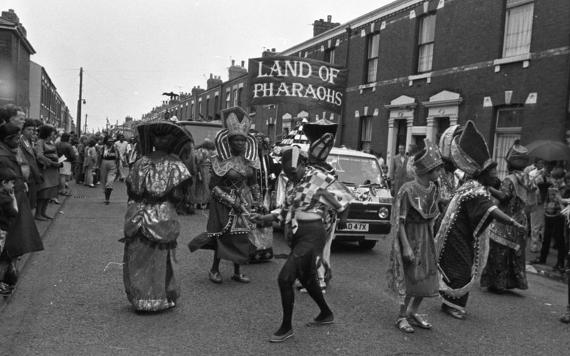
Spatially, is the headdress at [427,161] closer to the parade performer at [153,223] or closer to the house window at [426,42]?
the parade performer at [153,223]

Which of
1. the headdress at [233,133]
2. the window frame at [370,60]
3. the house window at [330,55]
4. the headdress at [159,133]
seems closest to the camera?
the headdress at [159,133]

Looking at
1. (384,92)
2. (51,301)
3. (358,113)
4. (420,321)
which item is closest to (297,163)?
(420,321)

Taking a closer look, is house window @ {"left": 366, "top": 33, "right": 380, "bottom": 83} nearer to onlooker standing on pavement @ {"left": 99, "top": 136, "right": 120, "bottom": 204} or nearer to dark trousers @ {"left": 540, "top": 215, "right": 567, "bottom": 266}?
onlooker standing on pavement @ {"left": 99, "top": 136, "right": 120, "bottom": 204}

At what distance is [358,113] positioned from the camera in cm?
2186

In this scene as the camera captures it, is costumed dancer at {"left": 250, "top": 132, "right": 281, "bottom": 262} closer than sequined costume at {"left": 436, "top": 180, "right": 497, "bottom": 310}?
No

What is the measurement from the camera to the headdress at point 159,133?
5.19 metres

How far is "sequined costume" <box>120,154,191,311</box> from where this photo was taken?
5.00 metres

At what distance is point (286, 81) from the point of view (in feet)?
40.6

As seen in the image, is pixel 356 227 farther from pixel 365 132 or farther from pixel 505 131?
pixel 365 132

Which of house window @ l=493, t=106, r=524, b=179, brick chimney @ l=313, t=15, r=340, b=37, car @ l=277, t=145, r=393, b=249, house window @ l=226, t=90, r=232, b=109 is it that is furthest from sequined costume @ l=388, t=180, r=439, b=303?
house window @ l=226, t=90, r=232, b=109

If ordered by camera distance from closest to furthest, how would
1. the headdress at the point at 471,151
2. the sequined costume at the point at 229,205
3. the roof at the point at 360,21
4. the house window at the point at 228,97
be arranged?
the headdress at the point at 471,151
the sequined costume at the point at 229,205
the roof at the point at 360,21
the house window at the point at 228,97

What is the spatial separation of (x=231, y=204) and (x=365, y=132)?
16.0 m

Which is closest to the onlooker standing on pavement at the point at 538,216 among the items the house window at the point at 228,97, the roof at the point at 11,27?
the house window at the point at 228,97

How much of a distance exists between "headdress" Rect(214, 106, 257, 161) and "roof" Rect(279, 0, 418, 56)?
13744 mm
